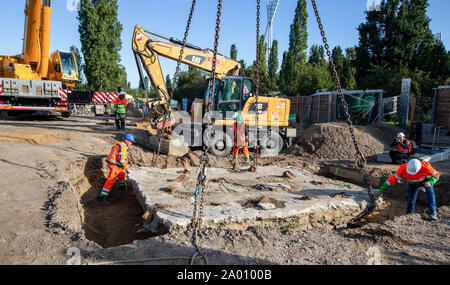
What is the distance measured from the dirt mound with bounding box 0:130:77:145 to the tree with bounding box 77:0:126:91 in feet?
52.4

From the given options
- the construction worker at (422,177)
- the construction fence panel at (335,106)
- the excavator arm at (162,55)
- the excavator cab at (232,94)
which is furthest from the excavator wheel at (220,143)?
the construction fence panel at (335,106)

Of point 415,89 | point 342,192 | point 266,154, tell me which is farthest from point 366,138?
point 415,89

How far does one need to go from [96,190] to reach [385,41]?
27432 mm

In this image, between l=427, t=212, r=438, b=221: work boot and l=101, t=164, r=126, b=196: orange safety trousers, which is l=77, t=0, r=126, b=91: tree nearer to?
l=101, t=164, r=126, b=196: orange safety trousers

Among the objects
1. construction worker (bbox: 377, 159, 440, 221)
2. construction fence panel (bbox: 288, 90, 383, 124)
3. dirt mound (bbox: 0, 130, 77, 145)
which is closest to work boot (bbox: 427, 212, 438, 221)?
construction worker (bbox: 377, 159, 440, 221)

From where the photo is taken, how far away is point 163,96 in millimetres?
10461

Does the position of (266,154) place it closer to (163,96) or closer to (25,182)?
(163,96)

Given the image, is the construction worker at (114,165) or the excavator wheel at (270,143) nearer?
the construction worker at (114,165)

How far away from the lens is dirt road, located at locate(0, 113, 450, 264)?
3.24 m

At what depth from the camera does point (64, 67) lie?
13609mm

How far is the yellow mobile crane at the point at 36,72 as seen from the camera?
12.6 metres

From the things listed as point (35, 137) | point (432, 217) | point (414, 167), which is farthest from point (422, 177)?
point (35, 137)

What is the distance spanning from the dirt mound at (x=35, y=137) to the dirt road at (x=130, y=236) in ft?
8.22

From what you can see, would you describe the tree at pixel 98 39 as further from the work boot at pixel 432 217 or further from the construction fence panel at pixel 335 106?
the work boot at pixel 432 217
